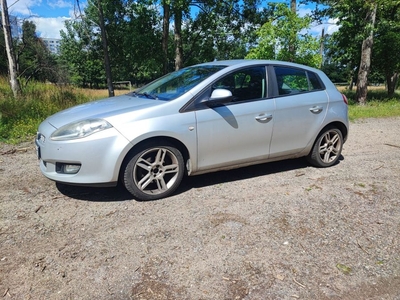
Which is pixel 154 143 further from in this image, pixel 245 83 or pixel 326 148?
pixel 326 148

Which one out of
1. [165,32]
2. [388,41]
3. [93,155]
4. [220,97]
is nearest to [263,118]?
[220,97]

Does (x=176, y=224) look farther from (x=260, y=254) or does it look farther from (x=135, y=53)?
(x=135, y=53)

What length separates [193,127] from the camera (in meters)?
3.59

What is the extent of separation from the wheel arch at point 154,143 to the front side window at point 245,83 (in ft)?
2.86

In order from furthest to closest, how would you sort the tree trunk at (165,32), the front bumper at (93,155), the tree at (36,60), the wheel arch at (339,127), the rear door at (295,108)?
1. the tree trunk at (165,32)
2. the tree at (36,60)
3. the wheel arch at (339,127)
4. the rear door at (295,108)
5. the front bumper at (93,155)

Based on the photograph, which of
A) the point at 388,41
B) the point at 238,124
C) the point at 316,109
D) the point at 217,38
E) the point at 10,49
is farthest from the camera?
the point at 217,38

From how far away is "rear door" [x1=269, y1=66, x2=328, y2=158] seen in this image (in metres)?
4.18

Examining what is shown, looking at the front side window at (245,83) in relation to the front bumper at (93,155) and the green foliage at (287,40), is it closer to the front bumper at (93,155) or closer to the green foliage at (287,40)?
the front bumper at (93,155)

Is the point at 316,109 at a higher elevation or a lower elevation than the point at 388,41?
lower

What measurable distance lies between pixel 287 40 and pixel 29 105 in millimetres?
8399

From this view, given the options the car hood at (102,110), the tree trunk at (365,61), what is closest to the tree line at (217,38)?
the tree trunk at (365,61)

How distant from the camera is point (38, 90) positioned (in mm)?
9031

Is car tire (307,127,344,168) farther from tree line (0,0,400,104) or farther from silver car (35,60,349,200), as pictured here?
tree line (0,0,400,104)

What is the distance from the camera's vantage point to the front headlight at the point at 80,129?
3.26 m
